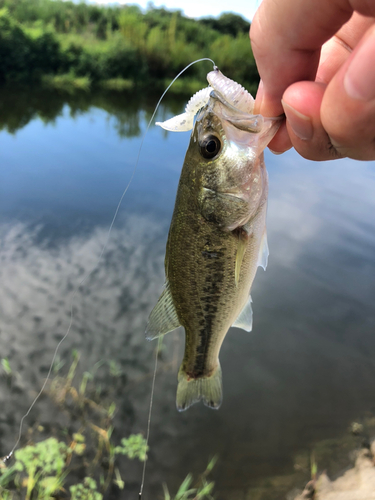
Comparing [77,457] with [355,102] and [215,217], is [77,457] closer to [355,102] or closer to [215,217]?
[215,217]

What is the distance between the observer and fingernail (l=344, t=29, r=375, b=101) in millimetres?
817

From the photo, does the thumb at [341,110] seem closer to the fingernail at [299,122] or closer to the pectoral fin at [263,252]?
the fingernail at [299,122]

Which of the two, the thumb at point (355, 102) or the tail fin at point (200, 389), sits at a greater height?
the thumb at point (355, 102)

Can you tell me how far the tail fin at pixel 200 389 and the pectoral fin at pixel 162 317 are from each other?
1.60 ft

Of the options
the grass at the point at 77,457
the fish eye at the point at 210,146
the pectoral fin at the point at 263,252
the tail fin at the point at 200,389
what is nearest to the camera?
the fish eye at the point at 210,146

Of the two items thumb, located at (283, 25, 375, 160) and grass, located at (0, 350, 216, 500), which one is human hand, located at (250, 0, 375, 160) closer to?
thumb, located at (283, 25, 375, 160)

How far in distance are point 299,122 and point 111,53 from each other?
3068 cm

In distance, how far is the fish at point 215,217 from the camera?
157 cm

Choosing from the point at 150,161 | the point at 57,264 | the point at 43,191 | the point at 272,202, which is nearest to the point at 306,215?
the point at 272,202

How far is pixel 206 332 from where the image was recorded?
2.10 m

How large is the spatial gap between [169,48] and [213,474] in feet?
96.4

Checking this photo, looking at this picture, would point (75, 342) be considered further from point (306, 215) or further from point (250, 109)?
point (306, 215)

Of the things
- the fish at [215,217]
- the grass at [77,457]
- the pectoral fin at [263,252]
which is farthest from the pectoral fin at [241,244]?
the grass at [77,457]

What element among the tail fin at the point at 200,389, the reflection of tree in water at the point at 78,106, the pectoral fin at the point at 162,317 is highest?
the pectoral fin at the point at 162,317
